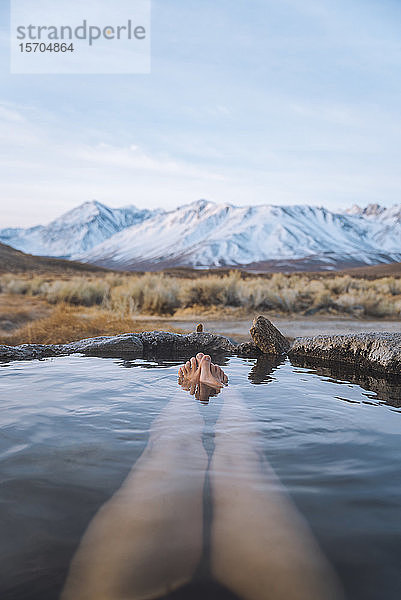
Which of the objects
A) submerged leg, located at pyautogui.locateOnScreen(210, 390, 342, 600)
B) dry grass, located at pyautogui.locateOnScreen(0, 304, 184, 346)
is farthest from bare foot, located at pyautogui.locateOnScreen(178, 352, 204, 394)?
dry grass, located at pyautogui.locateOnScreen(0, 304, 184, 346)

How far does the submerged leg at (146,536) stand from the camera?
146cm

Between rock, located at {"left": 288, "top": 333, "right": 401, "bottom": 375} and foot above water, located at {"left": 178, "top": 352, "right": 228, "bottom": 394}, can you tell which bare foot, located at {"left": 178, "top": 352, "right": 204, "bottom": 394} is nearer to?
foot above water, located at {"left": 178, "top": 352, "right": 228, "bottom": 394}

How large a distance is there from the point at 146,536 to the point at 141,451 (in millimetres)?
903

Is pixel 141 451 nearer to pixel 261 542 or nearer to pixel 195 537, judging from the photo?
pixel 195 537

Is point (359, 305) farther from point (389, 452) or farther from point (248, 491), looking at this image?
point (248, 491)

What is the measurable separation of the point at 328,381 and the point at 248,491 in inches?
120

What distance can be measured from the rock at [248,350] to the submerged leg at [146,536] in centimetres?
440

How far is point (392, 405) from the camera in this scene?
381 centimetres

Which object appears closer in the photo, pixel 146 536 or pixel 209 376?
pixel 146 536

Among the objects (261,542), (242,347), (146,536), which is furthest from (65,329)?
(261,542)

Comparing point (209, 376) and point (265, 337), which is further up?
point (265, 337)

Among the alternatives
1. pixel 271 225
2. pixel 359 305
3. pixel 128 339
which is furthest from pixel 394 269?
pixel 271 225

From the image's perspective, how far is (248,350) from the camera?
6910 mm

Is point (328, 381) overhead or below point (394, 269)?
below
